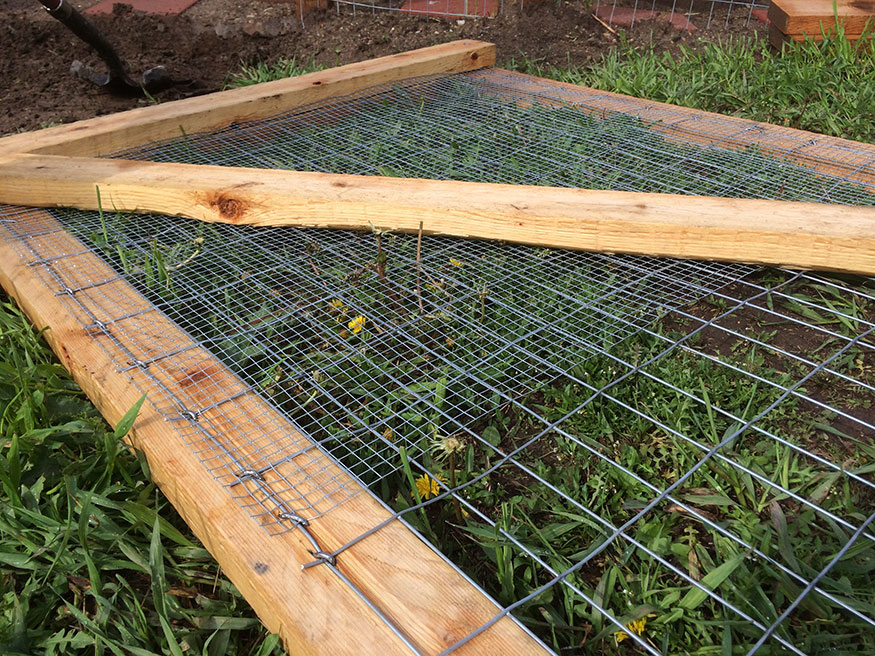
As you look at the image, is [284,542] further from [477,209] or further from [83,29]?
[83,29]

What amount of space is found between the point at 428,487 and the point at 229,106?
1.79m

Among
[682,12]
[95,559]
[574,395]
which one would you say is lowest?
[95,559]

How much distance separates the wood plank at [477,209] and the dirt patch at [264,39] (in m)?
1.48

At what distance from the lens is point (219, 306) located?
1.64 meters

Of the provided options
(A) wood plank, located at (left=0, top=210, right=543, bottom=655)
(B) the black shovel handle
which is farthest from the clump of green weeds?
(B) the black shovel handle

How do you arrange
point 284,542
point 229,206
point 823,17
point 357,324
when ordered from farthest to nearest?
1. point 823,17
2. point 229,206
3. point 357,324
4. point 284,542

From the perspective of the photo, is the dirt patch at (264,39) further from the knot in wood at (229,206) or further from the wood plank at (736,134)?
the knot in wood at (229,206)

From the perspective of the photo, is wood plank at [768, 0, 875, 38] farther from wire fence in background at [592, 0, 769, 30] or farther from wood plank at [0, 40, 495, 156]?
wood plank at [0, 40, 495, 156]

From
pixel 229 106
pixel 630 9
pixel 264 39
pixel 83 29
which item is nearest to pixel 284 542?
pixel 229 106

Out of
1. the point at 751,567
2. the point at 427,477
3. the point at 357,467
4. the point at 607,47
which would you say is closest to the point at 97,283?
the point at 357,467

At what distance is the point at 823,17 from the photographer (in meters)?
3.21

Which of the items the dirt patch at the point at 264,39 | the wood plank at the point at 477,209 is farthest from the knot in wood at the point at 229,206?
the dirt patch at the point at 264,39

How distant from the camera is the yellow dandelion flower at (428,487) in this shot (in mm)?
1242

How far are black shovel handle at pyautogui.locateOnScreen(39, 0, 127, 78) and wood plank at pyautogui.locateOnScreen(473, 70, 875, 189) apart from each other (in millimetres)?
1783
